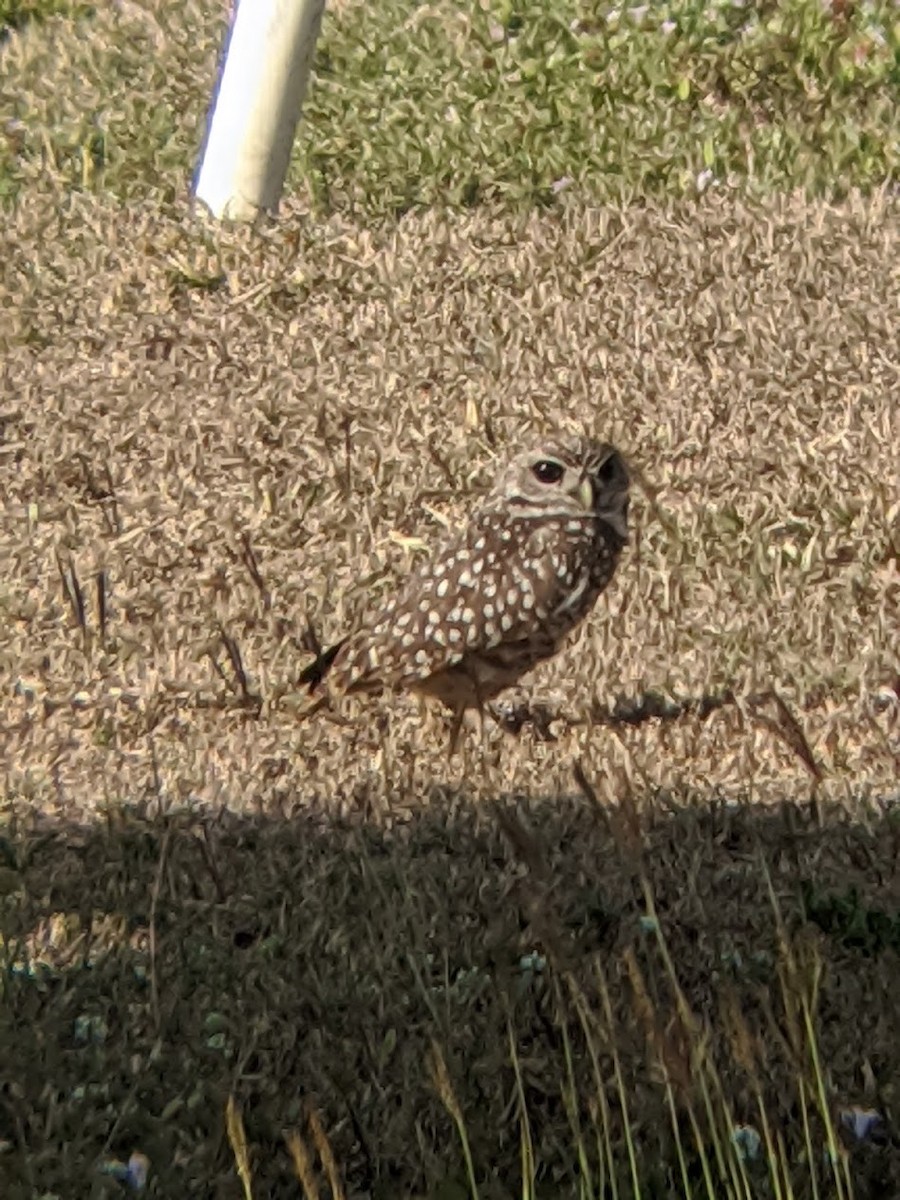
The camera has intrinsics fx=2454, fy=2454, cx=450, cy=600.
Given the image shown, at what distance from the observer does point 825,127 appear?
11.0 m

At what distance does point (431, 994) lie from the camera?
5270mm

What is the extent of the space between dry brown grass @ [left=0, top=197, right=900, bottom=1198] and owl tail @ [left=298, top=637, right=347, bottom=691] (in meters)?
0.16

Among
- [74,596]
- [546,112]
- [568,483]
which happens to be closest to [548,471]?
[568,483]

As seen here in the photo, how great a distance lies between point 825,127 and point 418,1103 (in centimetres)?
701

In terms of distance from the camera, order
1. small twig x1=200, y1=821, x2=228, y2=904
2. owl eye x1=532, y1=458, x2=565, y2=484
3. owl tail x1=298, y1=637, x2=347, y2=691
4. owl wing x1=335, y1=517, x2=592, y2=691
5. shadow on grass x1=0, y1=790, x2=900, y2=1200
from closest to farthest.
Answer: shadow on grass x1=0, y1=790, x2=900, y2=1200, small twig x1=200, y1=821, x2=228, y2=904, owl wing x1=335, y1=517, x2=592, y2=691, owl tail x1=298, y1=637, x2=347, y2=691, owl eye x1=532, y1=458, x2=565, y2=484

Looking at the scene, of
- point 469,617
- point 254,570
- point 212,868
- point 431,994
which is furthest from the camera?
point 469,617

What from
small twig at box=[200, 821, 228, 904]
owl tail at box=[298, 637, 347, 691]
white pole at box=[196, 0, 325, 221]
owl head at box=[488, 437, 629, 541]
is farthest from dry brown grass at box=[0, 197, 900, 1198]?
owl head at box=[488, 437, 629, 541]

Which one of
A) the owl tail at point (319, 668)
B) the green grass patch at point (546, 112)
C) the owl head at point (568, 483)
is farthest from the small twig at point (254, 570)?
the green grass patch at point (546, 112)

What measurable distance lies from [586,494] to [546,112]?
4462mm

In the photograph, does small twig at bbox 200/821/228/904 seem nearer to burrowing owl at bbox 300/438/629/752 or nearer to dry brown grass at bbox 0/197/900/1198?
dry brown grass at bbox 0/197/900/1198

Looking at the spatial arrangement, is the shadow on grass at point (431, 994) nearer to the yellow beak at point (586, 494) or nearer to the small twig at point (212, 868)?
the small twig at point (212, 868)

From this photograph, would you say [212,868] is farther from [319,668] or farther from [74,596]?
[74,596]

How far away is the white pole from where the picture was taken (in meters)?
10.6

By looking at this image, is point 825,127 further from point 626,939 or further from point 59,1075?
point 59,1075
